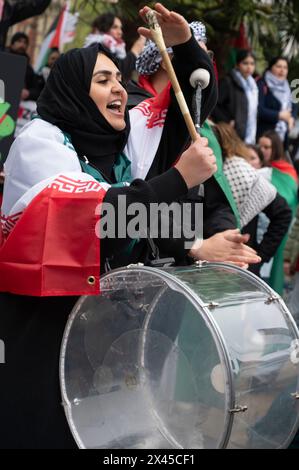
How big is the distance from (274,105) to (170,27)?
6.11m

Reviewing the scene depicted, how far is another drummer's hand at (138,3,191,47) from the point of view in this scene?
10.3 feet

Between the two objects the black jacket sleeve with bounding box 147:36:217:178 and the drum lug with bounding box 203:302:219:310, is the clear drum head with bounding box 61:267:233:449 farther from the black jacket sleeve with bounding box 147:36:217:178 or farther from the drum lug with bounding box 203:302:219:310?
the black jacket sleeve with bounding box 147:36:217:178

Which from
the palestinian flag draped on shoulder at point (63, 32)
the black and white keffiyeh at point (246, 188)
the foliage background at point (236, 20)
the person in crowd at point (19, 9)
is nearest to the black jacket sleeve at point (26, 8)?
the person in crowd at point (19, 9)

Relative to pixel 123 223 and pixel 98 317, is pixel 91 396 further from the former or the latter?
pixel 123 223

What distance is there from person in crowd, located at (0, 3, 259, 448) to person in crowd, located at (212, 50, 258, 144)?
17.0 feet

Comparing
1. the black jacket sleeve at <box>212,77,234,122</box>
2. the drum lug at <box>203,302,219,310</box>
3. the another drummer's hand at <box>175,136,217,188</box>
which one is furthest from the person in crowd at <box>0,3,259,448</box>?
the black jacket sleeve at <box>212,77,234,122</box>

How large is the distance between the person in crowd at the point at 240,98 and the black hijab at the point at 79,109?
17.6ft

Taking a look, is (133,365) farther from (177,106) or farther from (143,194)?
(177,106)

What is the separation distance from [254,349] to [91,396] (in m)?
0.60

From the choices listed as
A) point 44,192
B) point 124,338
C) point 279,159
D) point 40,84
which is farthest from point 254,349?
point 40,84

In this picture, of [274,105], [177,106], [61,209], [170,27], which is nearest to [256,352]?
[61,209]

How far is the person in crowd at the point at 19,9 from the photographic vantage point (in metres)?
6.04

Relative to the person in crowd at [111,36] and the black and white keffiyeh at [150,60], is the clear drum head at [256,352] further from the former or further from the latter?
the person in crowd at [111,36]

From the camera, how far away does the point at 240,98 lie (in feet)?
27.9
